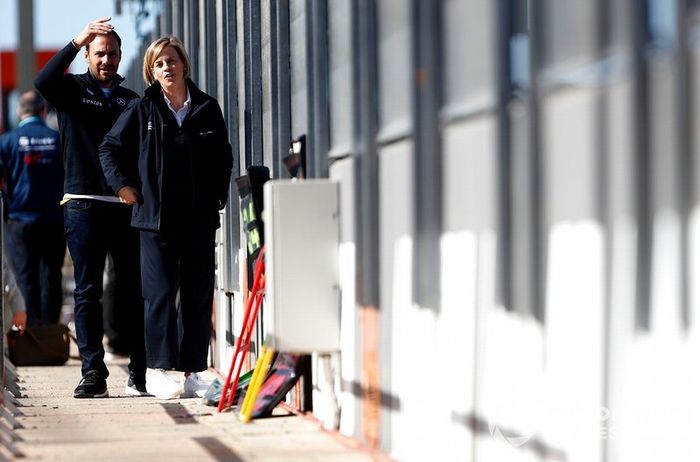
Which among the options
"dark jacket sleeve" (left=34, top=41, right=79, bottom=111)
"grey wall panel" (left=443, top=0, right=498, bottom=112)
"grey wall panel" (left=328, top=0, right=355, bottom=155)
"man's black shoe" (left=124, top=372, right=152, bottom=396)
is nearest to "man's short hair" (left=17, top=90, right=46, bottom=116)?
"dark jacket sleeve" (left=34, top=41, right=79, bottom=111)

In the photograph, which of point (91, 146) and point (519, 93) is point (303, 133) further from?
point (519, 93)

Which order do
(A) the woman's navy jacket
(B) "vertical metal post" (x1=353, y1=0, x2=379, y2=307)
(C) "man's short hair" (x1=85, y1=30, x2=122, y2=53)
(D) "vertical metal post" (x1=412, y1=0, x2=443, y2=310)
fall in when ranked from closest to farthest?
(D) "vertical metal post" (x1=412, y1=0, x2=443, y2=310) → (B) "vertical metal post" (x1=353, y1=0, x2=379, y2=307) → (A) the woman's navy jacket → (C) "man's short hair" (x1=85, y1=30, x2=122, y2=53)

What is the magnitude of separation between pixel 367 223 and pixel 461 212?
1.00m

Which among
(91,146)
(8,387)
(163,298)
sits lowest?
(8,387)

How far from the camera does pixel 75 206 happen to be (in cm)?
707

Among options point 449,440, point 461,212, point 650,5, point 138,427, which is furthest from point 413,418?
point 650,5

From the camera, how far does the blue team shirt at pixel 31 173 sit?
1017cm

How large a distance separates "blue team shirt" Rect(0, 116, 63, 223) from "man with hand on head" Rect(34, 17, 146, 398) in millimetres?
3032

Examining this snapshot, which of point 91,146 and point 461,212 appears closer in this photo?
point 461,212

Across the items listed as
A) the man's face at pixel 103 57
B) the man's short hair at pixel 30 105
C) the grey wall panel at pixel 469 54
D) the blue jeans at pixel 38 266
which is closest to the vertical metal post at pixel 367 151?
the grey wall panel at pixel 469 54

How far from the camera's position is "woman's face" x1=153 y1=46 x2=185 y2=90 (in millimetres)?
6902

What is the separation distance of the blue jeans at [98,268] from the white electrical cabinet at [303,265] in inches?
66.1

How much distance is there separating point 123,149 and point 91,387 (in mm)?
1079

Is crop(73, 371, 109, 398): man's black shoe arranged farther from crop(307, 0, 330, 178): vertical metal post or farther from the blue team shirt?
the blue team shirt
